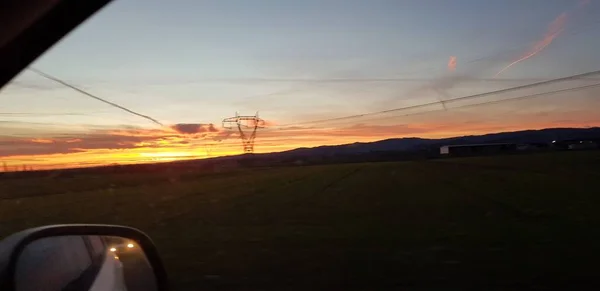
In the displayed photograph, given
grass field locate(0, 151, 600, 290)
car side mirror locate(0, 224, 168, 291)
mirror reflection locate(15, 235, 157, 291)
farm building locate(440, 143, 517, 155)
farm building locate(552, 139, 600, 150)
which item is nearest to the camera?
car side mirror locate(0, 224, 168, 291)

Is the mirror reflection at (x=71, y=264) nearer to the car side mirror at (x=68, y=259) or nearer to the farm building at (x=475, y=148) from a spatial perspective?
the car side mirror at (x=68, y=259)

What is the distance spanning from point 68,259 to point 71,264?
0.13 ft

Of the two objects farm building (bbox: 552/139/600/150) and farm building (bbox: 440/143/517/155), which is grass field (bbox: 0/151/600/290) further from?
farm building (bbox: 440/143/517/155)

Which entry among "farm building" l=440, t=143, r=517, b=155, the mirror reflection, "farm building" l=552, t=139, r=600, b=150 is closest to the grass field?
the mirror reflection

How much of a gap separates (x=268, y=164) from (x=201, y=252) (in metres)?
67.6

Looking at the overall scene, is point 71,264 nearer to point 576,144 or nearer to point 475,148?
point 576,144

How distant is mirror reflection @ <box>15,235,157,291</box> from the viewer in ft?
13.0

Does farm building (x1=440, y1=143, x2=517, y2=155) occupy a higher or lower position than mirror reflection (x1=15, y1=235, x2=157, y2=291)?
higher

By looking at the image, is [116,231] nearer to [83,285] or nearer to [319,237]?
[83,285]

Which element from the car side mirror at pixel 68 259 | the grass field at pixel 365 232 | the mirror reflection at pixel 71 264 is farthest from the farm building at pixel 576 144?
the car side mirror at pixel 68 259

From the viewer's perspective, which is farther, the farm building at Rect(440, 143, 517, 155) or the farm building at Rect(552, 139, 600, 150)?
the farm building at Rect(440, 143, 517, 155)

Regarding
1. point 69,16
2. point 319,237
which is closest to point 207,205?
point 319,237

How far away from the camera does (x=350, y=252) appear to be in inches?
536

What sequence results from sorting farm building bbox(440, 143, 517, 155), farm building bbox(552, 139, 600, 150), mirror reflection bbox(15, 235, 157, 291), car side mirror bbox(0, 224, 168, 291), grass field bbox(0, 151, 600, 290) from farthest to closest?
farm building bbox(440, 143, 517, 155)
farm building bbox(552, 139, 600, 150)
grass field bbox(0, 151, 600, 290)
mirror reflection bbox(15, 235, 157, 291)
car side mirror bbox(0, 224, 168, 291)
